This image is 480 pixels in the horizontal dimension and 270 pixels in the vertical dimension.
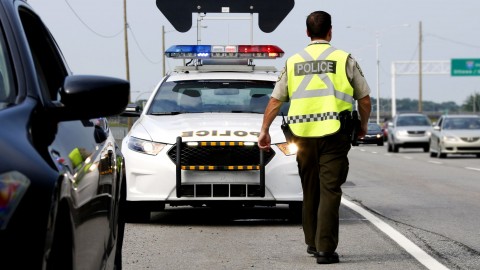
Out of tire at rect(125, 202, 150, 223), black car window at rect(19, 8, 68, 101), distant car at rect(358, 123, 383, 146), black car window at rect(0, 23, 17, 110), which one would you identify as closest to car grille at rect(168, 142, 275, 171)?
tire at rect(125, 202, 150, 223)

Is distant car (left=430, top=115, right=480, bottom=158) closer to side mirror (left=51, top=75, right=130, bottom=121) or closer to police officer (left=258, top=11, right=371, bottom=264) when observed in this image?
police officer (left=258, top=11, right=371, bottom=264)

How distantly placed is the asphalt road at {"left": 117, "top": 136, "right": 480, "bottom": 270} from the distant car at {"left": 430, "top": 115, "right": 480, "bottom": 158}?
22.4 meters

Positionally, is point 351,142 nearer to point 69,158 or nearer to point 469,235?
point 469,235

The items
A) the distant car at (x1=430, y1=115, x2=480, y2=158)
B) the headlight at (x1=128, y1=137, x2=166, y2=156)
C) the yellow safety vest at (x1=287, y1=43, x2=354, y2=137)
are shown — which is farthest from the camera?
the distant car at (x1=430, y1=115, x2=480, y2=158)

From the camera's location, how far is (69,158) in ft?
12.1

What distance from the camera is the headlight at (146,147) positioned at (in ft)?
36.9

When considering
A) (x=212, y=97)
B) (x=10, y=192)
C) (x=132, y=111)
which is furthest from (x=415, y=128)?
(x=10, y=192)

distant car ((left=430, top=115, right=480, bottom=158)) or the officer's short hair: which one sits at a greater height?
the officer's short hair

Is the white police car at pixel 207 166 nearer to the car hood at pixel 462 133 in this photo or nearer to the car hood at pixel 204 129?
the car hood at pixel 204 129

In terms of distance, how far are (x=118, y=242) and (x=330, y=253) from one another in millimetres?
3010

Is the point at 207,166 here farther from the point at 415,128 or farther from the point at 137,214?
the point at 415,128

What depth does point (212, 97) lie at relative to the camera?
1269 cm

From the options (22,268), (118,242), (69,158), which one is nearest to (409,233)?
(118,242)

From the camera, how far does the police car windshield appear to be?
491 inches
